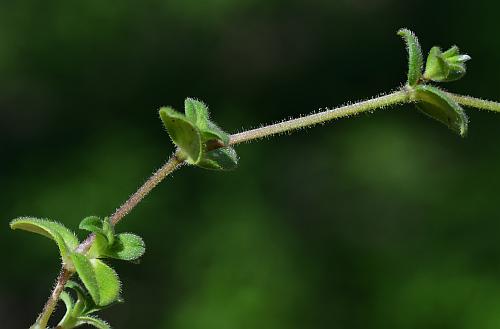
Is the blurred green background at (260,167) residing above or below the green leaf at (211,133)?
above

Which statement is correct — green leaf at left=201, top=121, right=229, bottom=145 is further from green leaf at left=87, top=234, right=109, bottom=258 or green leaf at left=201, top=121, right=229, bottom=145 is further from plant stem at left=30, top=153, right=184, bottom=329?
green leaf at left=87, top=234, right=109, bottom=258

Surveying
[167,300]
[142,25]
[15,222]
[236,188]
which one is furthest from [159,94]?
[15,222]

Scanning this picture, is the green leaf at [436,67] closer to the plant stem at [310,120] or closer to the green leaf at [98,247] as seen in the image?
the plant stem at [310,120]

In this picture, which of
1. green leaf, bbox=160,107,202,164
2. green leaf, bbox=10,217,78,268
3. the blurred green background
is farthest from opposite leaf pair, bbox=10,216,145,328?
the blurred green background

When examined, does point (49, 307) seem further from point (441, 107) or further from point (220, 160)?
point (441, 107)

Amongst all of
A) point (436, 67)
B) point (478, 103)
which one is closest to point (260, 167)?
point (436, 67)

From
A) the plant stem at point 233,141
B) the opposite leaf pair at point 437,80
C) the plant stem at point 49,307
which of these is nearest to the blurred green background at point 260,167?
the opposite leaf pair at point 437,80
